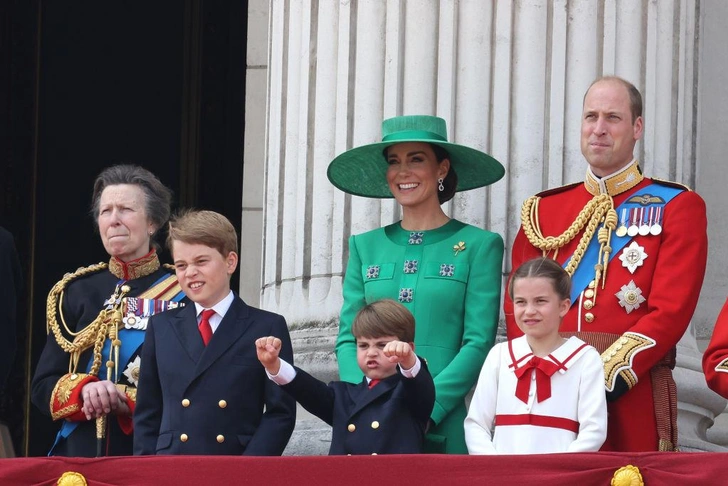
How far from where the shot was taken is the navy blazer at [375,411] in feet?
19.4

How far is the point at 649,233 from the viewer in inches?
245

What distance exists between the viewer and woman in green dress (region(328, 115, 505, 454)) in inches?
247

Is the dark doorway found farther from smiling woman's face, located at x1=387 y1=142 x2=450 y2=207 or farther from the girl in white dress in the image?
the girl in white dress

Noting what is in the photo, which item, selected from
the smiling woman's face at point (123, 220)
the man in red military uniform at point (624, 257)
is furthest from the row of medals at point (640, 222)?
the smiling woman's face at point (123, 220)

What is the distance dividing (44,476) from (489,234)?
188 centimetres

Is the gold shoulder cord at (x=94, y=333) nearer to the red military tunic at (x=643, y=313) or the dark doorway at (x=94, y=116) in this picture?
the red military tunic at (x=643, y=313)

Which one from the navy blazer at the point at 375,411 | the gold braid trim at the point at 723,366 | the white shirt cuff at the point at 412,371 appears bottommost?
the navy blazer at the point at 375,411

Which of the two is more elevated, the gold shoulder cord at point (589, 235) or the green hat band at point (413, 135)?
the green hat band at point (413, 135)

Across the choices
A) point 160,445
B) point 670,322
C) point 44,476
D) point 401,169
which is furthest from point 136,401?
point 670,322

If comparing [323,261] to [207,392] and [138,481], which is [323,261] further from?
[138,481]

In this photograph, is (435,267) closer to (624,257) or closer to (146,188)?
(624,257)

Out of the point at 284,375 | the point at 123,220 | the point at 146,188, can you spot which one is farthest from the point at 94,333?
the point at 284,375

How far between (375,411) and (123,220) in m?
1.32

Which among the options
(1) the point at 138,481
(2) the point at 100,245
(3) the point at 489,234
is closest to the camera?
(1) the point at 138,481
